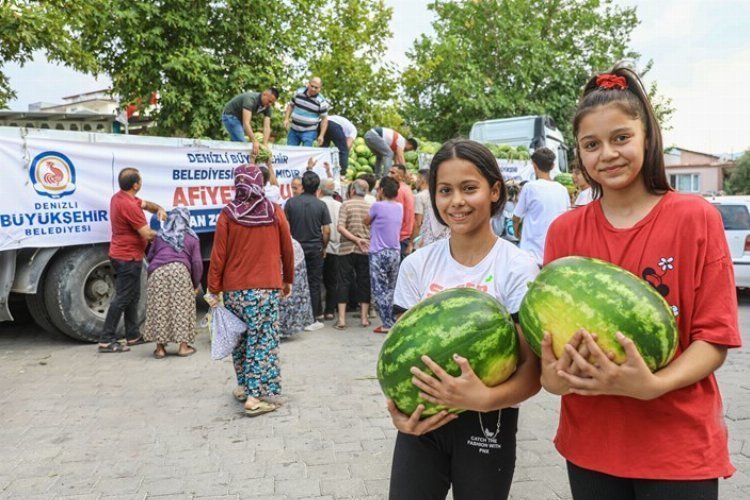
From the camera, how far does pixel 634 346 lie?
149cm

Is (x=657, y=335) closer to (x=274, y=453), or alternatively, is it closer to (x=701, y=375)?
(x=701, y=375)

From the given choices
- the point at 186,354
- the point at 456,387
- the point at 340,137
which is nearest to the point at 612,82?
the point at 456,387

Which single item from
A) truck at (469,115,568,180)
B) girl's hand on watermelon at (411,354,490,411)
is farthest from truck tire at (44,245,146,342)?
truck at (469,115,568,180)

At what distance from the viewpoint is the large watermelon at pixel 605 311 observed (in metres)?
1.55

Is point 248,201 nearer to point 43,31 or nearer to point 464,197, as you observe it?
point 464,197

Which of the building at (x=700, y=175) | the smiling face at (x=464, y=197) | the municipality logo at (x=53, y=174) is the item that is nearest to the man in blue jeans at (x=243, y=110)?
the municipality logo at (x=53, y=174)

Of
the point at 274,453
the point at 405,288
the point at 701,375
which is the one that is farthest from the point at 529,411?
the point at 701,375

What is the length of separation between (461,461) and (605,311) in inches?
34.8

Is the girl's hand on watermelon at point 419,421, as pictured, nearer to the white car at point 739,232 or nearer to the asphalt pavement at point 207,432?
the asphalt pavement at point 207,432

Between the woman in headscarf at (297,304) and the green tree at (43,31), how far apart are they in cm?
700

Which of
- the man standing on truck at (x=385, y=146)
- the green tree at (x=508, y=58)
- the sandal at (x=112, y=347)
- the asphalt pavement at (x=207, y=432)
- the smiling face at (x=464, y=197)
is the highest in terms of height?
the green tree at (x=508, y=58)

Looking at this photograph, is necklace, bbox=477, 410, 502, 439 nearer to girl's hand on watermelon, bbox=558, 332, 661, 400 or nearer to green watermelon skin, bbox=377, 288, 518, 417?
green watermelon skin, bbox=377, 288, 518, 417

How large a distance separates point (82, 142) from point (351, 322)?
4.48m

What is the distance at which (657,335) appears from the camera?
157cm
